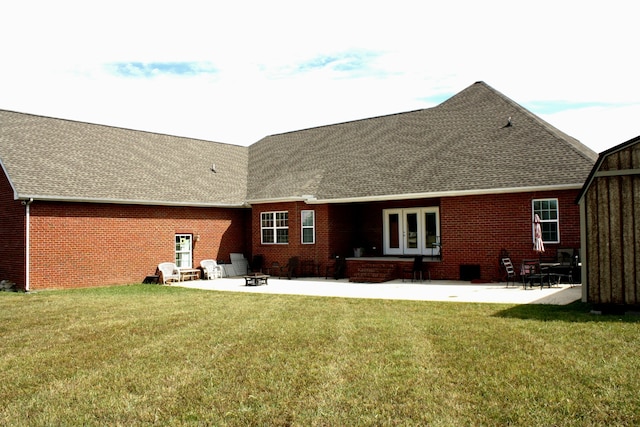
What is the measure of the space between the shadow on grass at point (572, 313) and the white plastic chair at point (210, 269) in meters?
14.2

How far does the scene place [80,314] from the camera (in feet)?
41.4

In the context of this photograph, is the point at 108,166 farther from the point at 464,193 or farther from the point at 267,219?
the point at 464,193

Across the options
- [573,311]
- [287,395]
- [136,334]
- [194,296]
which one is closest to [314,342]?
[287,395]

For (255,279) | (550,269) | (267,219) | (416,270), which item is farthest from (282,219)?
(550,269)

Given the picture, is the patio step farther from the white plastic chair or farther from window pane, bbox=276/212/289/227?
the white plastic chair

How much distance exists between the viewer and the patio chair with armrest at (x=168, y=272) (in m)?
21.3

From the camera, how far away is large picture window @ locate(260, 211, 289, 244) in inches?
925

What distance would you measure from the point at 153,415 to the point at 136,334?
14.6 feet

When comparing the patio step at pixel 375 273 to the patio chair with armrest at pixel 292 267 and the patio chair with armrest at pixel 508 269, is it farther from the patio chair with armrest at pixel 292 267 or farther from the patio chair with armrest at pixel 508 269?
the patio chair with armrest at pixel 508 269

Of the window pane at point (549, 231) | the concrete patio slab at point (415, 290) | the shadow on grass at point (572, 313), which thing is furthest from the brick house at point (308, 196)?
the shadow on grass at point (572, 313)

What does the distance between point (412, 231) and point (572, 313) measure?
11898mm

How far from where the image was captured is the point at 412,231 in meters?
22.8

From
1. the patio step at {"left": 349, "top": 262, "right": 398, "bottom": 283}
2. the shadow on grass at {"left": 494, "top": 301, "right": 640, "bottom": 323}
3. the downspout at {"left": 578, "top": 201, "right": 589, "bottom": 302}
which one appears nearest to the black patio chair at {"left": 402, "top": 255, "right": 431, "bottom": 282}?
the patio step at {"left": 349, "top": 262, "right": 398, "bottom": 283}

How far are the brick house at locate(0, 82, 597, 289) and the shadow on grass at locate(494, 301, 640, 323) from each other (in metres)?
5.89
